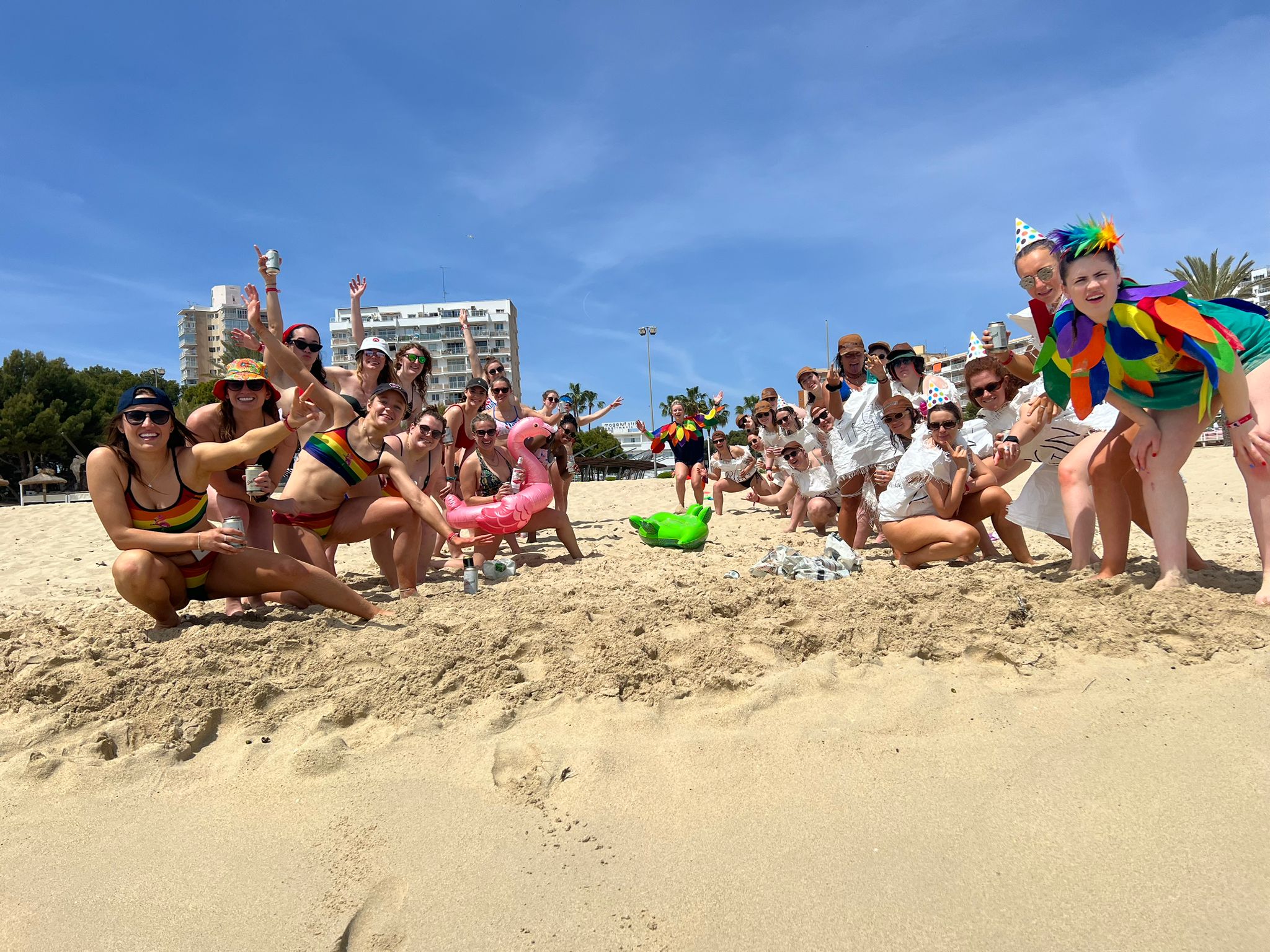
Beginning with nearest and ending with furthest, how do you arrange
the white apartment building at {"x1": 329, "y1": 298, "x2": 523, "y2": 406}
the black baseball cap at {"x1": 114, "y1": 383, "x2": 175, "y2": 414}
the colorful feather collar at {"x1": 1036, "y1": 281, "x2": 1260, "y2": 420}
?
1. the colorful feather collar at {"x1": 1036, "y1": 281, "x2": 1260, "y2": 420}
2. the black baseball cap at {"x1": 114, "y1": 383, "x2": 175, "y2": 414}
3. the white apartment building at {"x1": 329, "y1": 298, "x2": 523, "y2": 406}

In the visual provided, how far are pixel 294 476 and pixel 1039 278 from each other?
4.41 metres

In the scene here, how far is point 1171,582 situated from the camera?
134 inches

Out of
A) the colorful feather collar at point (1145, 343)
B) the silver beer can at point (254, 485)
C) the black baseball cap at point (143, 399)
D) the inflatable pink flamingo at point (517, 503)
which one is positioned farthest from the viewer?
the inflatable pink flamingo at point (517, 503)

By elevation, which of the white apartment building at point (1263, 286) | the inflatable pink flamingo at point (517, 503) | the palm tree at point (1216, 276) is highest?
the white apartment building at point (1263, 286)

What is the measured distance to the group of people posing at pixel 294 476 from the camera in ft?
11.5

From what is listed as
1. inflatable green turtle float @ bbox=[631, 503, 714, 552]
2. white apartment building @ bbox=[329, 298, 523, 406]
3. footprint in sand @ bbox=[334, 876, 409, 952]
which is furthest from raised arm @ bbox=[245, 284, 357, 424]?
white apartment building @ bbox=[329, 298, 523, 406]

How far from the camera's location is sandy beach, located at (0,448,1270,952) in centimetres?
169

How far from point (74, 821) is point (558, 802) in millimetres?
1353

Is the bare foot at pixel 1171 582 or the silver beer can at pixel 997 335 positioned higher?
the silver beer can at pixel 997 335

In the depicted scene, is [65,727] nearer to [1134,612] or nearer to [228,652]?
[228,652]

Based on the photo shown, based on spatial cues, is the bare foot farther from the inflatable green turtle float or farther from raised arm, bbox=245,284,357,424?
raised arm, bbox=245,284,357,424

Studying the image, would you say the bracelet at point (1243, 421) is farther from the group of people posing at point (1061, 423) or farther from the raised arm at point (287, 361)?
the raised arm at point (287, 361)

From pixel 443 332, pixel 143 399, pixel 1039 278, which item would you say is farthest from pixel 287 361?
pixel 443 332

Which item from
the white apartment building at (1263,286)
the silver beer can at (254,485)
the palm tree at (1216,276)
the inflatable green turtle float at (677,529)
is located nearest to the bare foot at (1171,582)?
the inflatable green turtle float at (677,529)
